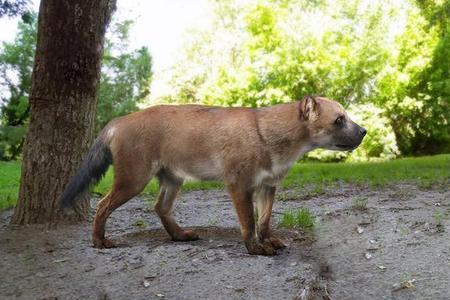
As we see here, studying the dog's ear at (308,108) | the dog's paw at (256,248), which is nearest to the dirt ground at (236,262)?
the dog's paw at (256,248)

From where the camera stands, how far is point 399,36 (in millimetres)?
28672

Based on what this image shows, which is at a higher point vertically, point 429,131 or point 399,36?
point 399,36

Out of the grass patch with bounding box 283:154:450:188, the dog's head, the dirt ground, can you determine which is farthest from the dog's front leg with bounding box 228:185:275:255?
the grass patch with bounding box 283:154:450:188

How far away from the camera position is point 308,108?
222 inches

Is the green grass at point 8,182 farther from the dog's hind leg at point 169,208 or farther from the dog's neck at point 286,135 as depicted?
the dog's neck at point 286,135

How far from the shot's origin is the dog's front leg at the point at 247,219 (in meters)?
5.54

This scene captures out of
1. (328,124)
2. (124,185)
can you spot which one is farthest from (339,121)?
(124,185)

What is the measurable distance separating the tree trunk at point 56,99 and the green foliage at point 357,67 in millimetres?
19661

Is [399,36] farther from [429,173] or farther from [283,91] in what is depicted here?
[429,173]

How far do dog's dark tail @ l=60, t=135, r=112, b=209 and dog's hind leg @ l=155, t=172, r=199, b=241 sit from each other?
24.6 inches

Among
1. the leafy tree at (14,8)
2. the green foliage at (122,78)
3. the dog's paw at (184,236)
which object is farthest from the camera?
the green foliage at (122,78)

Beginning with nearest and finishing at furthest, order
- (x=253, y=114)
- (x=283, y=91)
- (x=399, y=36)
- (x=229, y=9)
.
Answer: (x=253, y=114), (x=283, y=91), (x=399, y=36), (x=229, y=9)

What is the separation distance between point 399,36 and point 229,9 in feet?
47.4

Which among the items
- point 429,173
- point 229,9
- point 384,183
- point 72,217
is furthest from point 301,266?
point 229,9
